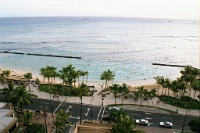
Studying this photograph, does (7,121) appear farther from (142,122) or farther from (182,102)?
(182,102)

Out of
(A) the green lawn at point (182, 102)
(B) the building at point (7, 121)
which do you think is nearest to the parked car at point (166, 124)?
(A) the green lawn at point (182, 102)

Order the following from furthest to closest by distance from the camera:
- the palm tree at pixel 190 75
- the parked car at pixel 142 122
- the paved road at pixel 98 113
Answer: the palm tree at pixel 190 75 → the paved road at pixel 98 113 → the parked car at pixel 142 122

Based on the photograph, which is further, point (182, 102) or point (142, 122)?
point (182, 102)

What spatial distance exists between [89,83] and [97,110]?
1471 inches

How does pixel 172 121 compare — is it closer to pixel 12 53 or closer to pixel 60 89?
pixel 60 89

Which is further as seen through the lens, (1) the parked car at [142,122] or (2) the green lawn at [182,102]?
(2) the green lawn at [182,102]

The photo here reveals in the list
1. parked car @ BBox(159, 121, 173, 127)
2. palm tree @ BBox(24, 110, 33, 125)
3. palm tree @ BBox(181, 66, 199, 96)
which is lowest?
parked car @ BBox(159, 121, 173, 127)

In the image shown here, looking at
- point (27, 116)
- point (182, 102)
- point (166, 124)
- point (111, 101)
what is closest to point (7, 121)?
point (27, 116)

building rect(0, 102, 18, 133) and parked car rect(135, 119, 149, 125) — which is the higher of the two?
building rect(0, 102, 18, 133)

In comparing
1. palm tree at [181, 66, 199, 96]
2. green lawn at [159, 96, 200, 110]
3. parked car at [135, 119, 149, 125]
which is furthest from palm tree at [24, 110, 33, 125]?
palm tree at [181, 66, 199, 96]

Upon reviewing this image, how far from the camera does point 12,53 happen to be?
16138cm

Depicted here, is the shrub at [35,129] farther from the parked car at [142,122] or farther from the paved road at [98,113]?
the parked car at [142,122]

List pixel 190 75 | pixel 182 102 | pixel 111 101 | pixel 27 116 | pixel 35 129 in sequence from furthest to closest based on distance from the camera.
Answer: pixel 190 75
pixel 111 101
pixel 182 102
pixel 27 116
pixel 35 129

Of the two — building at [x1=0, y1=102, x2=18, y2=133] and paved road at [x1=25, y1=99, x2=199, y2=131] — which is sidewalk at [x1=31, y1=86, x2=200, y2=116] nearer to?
paved road at [x1=25, y1=99, x2=199, y2=131]
